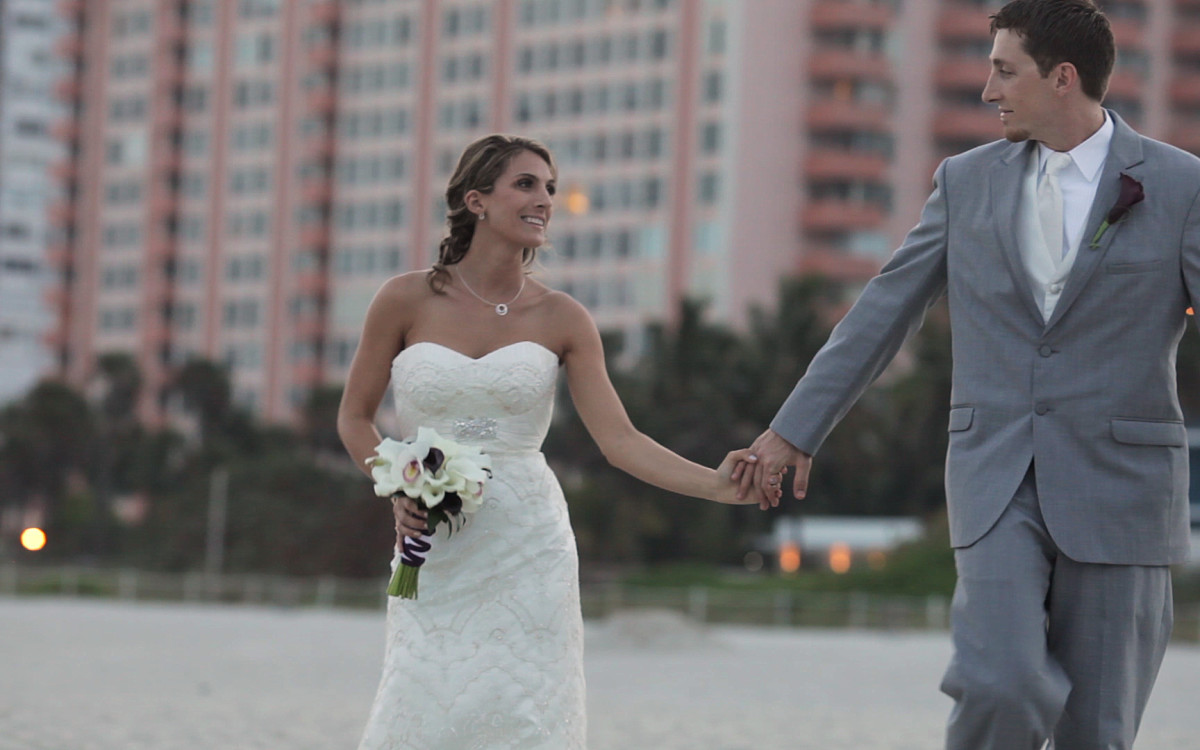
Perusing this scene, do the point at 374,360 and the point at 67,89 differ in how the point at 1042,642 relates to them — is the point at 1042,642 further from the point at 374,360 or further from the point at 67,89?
the point at 67,89

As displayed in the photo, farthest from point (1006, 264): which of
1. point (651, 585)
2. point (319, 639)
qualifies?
point (651, 585)

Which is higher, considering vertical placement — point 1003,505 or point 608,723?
point 1003,505

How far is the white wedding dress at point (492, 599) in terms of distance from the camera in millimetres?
6582

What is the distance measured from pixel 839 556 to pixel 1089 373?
58569 millimetres

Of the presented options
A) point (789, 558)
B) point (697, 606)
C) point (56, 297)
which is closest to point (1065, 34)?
point (697, 606)

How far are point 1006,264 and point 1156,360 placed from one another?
1.52ft

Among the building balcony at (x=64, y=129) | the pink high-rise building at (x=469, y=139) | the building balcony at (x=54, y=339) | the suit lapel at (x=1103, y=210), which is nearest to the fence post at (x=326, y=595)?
the pink high-rise building at (x=469, y=139)

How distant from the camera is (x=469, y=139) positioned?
9506 cm

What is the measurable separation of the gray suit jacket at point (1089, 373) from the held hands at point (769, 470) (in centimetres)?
59

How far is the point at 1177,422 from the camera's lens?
5.67 m

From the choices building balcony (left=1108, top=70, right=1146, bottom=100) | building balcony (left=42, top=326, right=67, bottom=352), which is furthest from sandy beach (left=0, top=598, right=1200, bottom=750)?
building balcony (left=42, top=326, right=67, bottom=352)

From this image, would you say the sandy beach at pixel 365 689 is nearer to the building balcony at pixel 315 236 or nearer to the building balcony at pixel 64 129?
the building balcony at pixel 315 236

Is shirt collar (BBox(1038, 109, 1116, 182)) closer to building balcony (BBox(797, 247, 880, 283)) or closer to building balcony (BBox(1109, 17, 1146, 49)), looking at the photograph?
building balcony (BBox(797, 247, 880, 283))

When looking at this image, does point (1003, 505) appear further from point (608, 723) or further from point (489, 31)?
point (489, 31)
